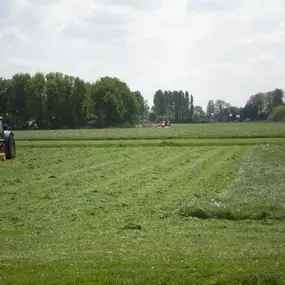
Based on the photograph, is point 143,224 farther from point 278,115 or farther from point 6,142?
point 278,115

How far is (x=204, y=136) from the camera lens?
6850 cm

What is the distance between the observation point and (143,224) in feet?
51.0

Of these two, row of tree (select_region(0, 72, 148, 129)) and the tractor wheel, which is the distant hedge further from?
the tractor wheel

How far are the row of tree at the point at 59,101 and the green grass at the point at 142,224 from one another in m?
94.4

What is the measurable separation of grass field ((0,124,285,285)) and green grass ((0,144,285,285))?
0.10 feet

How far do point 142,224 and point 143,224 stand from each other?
32 mm

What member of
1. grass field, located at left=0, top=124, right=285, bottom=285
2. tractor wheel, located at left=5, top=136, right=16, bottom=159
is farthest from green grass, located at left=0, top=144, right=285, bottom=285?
tractor wheel, located at left=5, top=136, right=16, bottom=159

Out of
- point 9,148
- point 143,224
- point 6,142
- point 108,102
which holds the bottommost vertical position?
point 143,224

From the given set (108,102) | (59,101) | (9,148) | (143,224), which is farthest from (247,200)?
(108,102)

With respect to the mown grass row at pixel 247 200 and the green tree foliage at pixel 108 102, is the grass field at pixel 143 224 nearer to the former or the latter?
the mown grass row at pixel 247 200

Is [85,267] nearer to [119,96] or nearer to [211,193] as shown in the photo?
[211,193]

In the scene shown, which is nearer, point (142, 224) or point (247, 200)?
point (142, 224)

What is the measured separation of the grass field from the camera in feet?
30.4

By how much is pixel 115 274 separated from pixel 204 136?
197 ft
